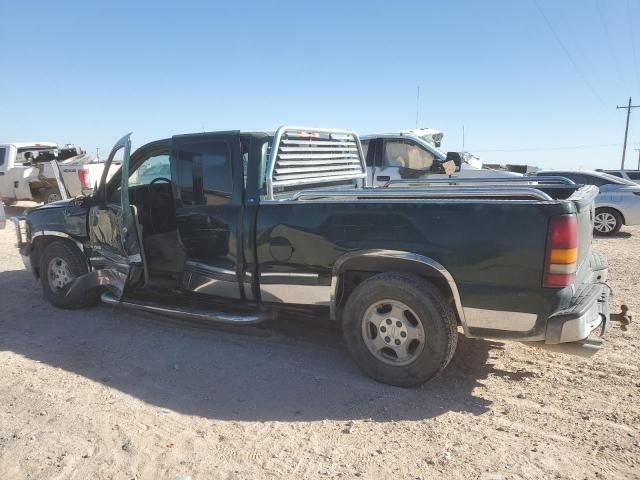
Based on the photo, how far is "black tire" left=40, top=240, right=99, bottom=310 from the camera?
18.6ft

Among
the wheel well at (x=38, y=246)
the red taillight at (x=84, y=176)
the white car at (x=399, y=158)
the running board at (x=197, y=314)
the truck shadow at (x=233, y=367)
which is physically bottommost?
the truck shadow at (x=233, y=367)

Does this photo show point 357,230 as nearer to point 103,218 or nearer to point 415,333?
point 415,333

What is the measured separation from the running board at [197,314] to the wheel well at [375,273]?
2.41 feet

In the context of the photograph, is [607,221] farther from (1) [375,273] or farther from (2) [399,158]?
(1) [375,273]

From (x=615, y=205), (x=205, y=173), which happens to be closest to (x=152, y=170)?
(x=205, y=173)

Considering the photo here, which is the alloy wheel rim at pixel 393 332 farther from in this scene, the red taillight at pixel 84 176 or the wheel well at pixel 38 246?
the red taillight at pixel 84 176

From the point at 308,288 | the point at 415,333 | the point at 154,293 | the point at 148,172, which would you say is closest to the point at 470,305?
the point at 415,333

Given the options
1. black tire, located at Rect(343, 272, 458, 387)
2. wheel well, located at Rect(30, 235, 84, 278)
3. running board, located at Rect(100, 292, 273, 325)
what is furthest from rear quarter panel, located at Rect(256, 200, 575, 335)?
wheel well, located at Rect(30, 235, 84, 278)

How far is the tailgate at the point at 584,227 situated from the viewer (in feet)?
11.4

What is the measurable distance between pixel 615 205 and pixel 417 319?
367 inches

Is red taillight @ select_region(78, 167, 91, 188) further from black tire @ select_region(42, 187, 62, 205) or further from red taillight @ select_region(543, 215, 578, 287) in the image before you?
red taillight @ select_region(543, 215, 578, 287)

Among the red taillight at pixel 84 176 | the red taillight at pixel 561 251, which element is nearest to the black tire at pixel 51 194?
Answer: the red taillight at pixel 84 176

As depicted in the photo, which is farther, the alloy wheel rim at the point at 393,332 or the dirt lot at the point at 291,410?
the alloy wheel rim at the point at 393,332

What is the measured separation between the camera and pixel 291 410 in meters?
3.56
